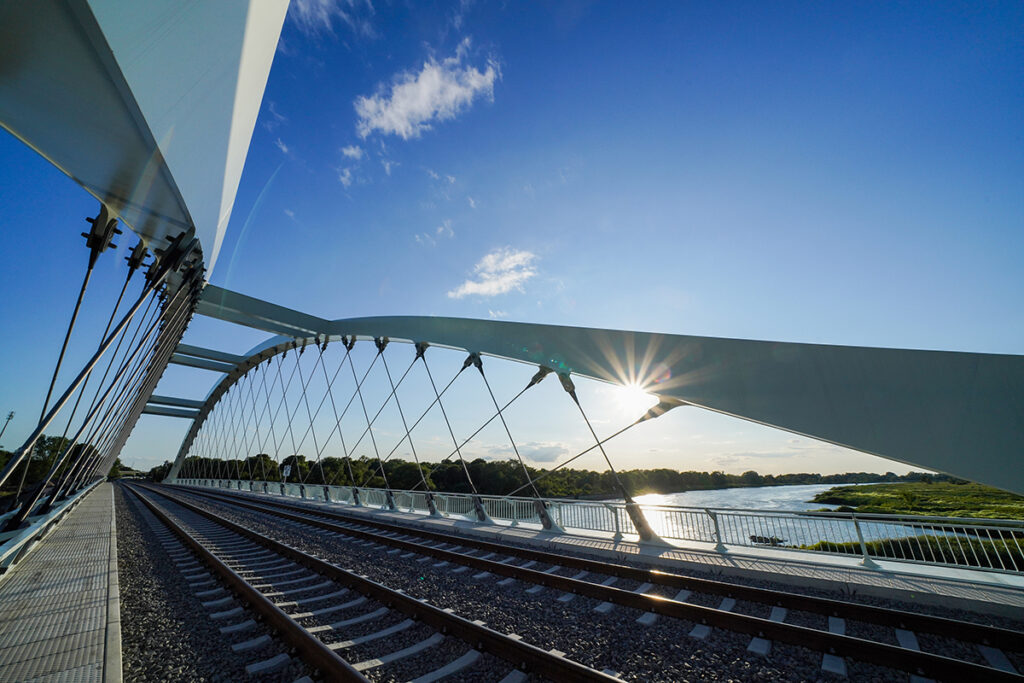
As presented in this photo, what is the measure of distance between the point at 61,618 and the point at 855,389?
32.9ft

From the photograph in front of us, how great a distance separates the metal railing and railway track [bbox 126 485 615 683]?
5.24 meters

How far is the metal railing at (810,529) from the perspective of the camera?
5719 millimetres

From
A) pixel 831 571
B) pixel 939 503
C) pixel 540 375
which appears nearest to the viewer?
pixel 831 571

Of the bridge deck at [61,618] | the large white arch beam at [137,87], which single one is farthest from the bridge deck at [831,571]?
the large white arch beam at [137,87]

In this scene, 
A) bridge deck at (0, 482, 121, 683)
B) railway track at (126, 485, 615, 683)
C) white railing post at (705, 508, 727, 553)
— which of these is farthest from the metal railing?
bridge deck at (0, 482, 121, 683)

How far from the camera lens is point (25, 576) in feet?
16.4

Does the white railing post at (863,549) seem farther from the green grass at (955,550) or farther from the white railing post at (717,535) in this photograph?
the white railing post at (717,535)

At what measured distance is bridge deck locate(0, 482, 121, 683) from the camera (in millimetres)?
2896

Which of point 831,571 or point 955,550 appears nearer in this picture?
point 831,571

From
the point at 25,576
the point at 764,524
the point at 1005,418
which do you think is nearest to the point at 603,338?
the point at 764,524

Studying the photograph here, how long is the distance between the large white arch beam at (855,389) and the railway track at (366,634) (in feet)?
18.0

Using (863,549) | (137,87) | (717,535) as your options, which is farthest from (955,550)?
(137,87)

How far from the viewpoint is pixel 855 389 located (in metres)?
6.07

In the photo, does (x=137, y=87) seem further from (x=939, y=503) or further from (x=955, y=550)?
(x=939, y=503)
